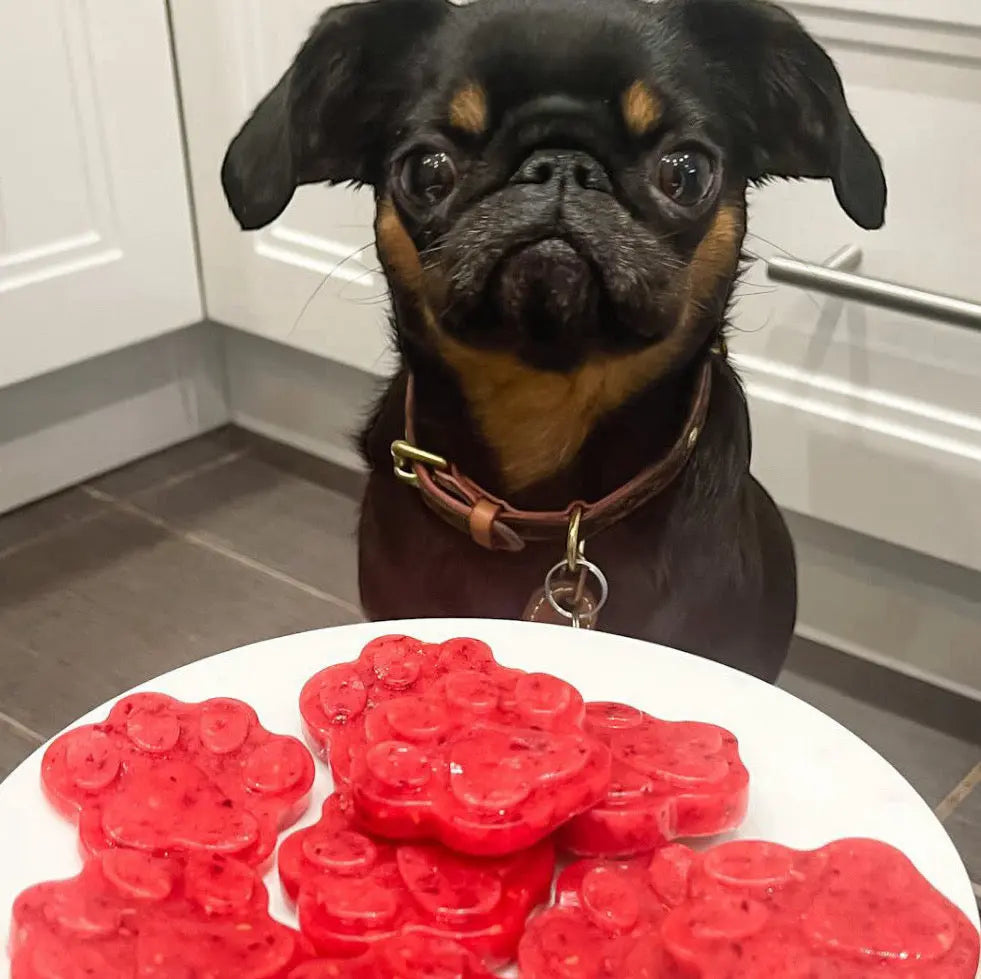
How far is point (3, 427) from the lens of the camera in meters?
1.73

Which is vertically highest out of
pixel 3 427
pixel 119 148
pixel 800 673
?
pixel 119 148

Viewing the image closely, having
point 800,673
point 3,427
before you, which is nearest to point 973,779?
point 800,673

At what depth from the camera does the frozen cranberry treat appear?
1.65 feet

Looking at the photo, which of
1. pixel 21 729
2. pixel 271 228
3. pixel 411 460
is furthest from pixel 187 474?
pixel 411 460

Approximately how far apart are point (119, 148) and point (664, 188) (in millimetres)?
967

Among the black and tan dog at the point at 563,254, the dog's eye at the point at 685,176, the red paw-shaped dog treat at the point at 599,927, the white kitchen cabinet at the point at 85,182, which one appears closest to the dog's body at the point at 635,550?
the black and tan dog at the point at 563,254

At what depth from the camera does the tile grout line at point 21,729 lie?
133 centimetres

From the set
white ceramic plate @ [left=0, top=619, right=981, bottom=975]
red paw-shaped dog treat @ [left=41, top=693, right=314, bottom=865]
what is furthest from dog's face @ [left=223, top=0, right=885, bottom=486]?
red paw-shaped dog treat @ [left=41, top=693, right=314, bottom=865]

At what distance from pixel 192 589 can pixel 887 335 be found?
90 centimetres

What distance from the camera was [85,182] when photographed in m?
1.58

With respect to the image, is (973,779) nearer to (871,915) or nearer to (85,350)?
(871,915)

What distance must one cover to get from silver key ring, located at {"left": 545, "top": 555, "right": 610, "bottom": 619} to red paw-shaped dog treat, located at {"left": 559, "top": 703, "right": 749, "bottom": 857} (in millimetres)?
296

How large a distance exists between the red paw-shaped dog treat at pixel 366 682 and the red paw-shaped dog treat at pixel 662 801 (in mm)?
104

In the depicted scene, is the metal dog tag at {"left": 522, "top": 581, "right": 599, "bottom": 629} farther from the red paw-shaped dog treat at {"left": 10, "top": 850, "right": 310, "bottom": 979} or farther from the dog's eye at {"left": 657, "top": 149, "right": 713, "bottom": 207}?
the red paw-shaped dog treat at {"left": 10, "top": 850, "right": 310, "bottom": 979}
